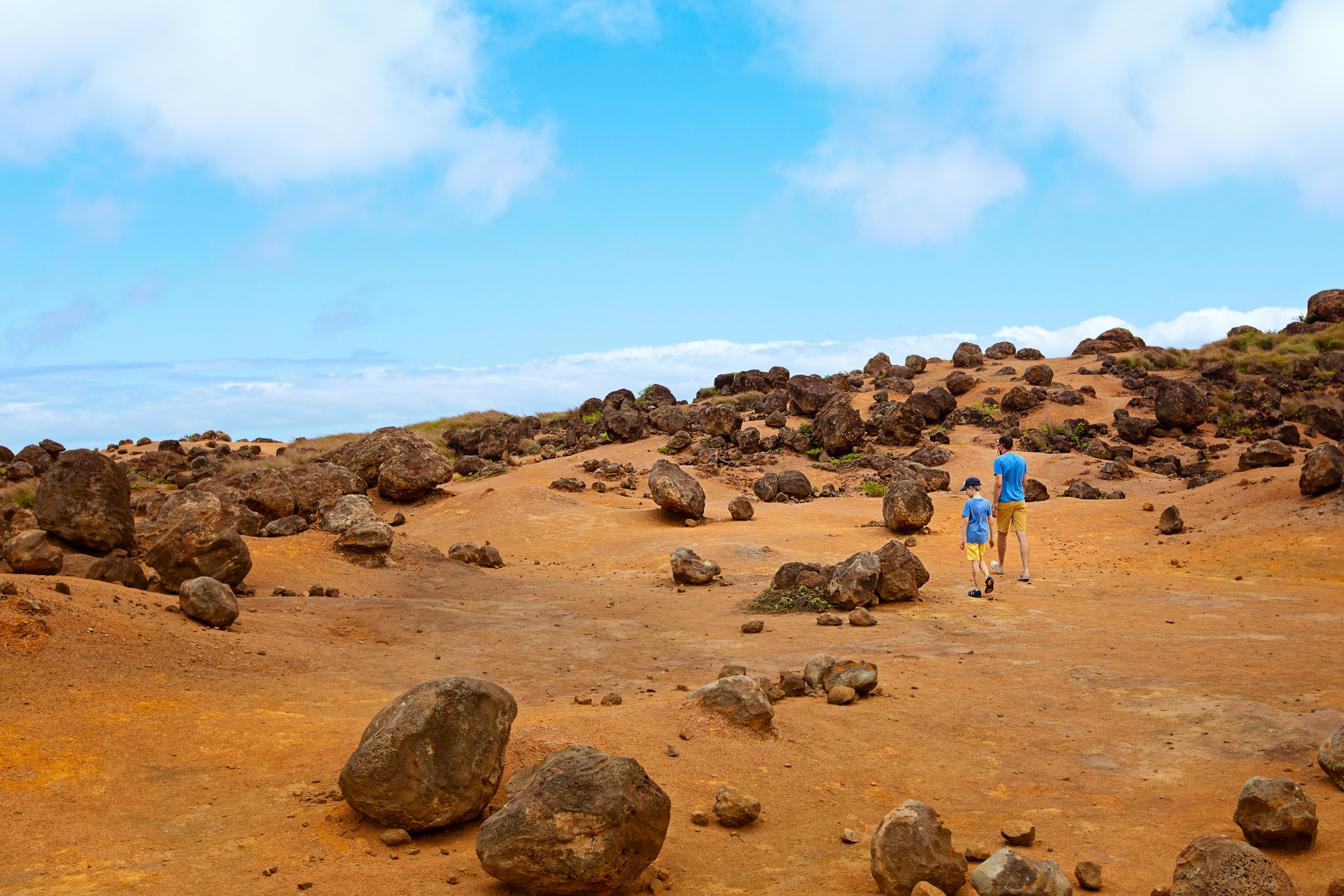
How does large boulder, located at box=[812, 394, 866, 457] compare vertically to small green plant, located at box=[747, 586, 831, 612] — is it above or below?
above

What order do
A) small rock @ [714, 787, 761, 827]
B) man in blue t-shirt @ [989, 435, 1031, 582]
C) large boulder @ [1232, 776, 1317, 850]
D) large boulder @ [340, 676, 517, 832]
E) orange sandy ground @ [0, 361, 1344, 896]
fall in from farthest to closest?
man in blue t-shirt @ [989, 435, 1031, 582] → small rock @ [714, 787, 761, 827] → large boulder @ [340, 676, 517, 832] → orange sandy ground @ [0, 361, 1344, 896] → large boulder @ [1232, 776, 1317, 850]

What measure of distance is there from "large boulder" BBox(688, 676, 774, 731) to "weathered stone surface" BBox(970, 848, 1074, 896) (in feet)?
7.92

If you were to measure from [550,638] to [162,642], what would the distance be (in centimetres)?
404

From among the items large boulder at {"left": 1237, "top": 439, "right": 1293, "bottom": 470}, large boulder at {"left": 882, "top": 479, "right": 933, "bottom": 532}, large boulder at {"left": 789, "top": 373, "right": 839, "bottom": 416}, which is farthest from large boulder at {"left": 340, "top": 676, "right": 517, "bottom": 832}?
large boulder at {"left": 789, "top": 373, "right": 839, "bottom": 416}

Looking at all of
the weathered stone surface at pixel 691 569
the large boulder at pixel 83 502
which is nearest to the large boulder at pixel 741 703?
the weathered stone surface at pixel 691 569

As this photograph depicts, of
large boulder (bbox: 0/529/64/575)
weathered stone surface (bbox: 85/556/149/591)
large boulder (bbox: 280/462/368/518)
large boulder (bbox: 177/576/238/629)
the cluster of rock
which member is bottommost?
the cluster of rock

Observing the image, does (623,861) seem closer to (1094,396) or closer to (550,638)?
(550,638)

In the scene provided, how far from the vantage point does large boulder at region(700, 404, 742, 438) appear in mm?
29594

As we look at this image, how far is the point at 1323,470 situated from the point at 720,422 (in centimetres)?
1744

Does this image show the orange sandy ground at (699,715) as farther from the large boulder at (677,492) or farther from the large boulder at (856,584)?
the large boulder at (677,492)

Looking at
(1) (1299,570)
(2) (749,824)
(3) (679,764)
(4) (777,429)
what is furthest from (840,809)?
(4) (777,429)

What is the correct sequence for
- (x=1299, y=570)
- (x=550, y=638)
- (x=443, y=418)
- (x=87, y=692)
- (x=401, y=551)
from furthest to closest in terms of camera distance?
(x=443, y=418), (x=401, y=551), (x=1299, y=570), (x=550, y=638), (x=87, y=692)

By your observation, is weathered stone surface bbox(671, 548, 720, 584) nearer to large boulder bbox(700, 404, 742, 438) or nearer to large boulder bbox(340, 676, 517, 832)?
large boulder bbox(340, 676, 517, 832)

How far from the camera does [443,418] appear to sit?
42.5 meters
